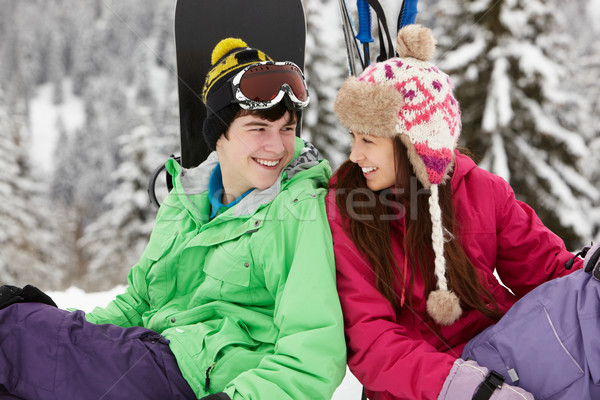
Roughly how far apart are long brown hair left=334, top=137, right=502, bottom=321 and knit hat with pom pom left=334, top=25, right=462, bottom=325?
0.04 metres

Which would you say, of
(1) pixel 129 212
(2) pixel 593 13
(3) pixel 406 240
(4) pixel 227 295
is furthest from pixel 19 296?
(2) pixel 593 13

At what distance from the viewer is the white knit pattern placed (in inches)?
72.9

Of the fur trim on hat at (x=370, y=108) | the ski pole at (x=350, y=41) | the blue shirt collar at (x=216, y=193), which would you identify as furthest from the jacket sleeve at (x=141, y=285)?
the ski pole at (x=350, y=41)

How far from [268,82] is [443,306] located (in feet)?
3.81

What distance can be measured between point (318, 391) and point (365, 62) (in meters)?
1.44

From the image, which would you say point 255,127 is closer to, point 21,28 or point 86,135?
point 86,135

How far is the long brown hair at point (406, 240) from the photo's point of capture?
188 cm

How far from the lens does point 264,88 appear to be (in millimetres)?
2156

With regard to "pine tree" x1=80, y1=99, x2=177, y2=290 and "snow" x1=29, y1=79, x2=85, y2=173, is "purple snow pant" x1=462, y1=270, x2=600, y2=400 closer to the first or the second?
"pine tree" x1=80, y1=99, x2=177, y2=290

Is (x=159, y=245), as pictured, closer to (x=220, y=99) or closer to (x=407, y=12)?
(x=220, y=99)

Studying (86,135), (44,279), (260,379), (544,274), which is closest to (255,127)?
(260,379)

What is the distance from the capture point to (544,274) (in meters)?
2.13

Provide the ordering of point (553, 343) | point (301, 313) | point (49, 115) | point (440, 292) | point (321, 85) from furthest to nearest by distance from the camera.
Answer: point (49, 115), point (321, 85), point (440, 292), point (301, 313), point (553, 343)

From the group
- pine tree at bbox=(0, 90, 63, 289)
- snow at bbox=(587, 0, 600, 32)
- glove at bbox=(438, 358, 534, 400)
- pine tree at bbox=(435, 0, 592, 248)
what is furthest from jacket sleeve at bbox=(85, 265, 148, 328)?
snow at bbox=(587, 0, 600, 32)
